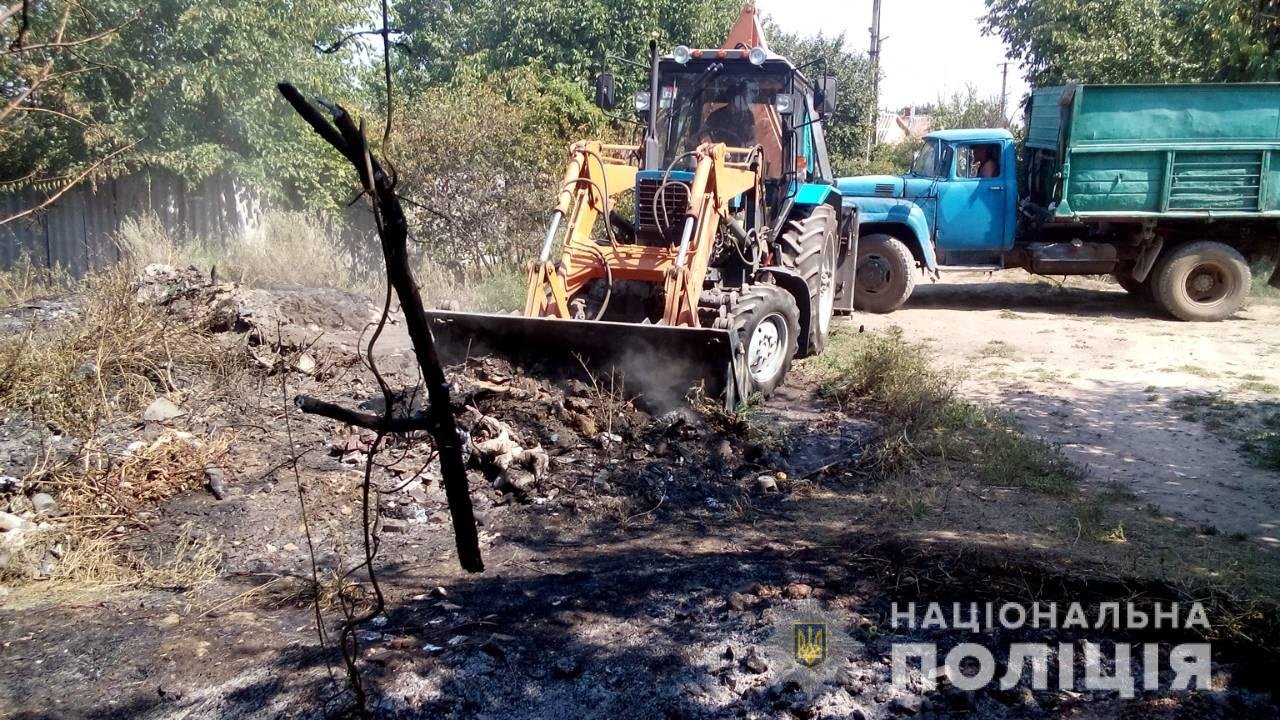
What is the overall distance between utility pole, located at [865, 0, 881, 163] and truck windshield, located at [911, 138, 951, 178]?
34.2 ft

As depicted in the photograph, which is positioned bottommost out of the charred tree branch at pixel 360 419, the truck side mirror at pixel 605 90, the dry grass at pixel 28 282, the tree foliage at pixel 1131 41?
the dry grass at pixel 28 282

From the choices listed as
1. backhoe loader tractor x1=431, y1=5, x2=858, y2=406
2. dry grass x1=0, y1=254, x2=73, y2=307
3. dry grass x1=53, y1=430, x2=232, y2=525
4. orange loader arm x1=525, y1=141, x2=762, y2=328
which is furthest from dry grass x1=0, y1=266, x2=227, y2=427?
dry grass x1=0, y1=254, x2=73, y2=307

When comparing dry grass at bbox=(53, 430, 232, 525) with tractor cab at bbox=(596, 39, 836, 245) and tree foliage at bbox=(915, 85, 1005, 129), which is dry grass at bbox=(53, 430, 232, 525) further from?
tree foliage at bbox=(915, 85, 1005, 129)

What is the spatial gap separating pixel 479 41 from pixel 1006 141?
10.3 meters

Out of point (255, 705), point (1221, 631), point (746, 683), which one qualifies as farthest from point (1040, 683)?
point (255, 705)

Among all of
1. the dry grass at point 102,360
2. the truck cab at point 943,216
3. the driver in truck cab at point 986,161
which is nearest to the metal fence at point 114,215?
the dry grass at point 102,360

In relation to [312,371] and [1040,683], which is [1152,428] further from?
[312,371]

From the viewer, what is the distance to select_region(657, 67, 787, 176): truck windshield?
28.3ft

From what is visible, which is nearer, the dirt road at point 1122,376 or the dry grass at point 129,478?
the dry grass at point 129,478

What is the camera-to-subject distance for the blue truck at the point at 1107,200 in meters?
11.3

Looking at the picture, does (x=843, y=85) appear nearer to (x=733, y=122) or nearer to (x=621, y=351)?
(x=733, y=122)

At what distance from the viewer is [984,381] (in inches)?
342

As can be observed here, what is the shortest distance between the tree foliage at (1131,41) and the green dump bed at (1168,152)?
2.82ft

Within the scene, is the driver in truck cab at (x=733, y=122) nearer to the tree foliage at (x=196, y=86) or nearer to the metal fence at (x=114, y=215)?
the tree foliage at (x=196, y=86)
